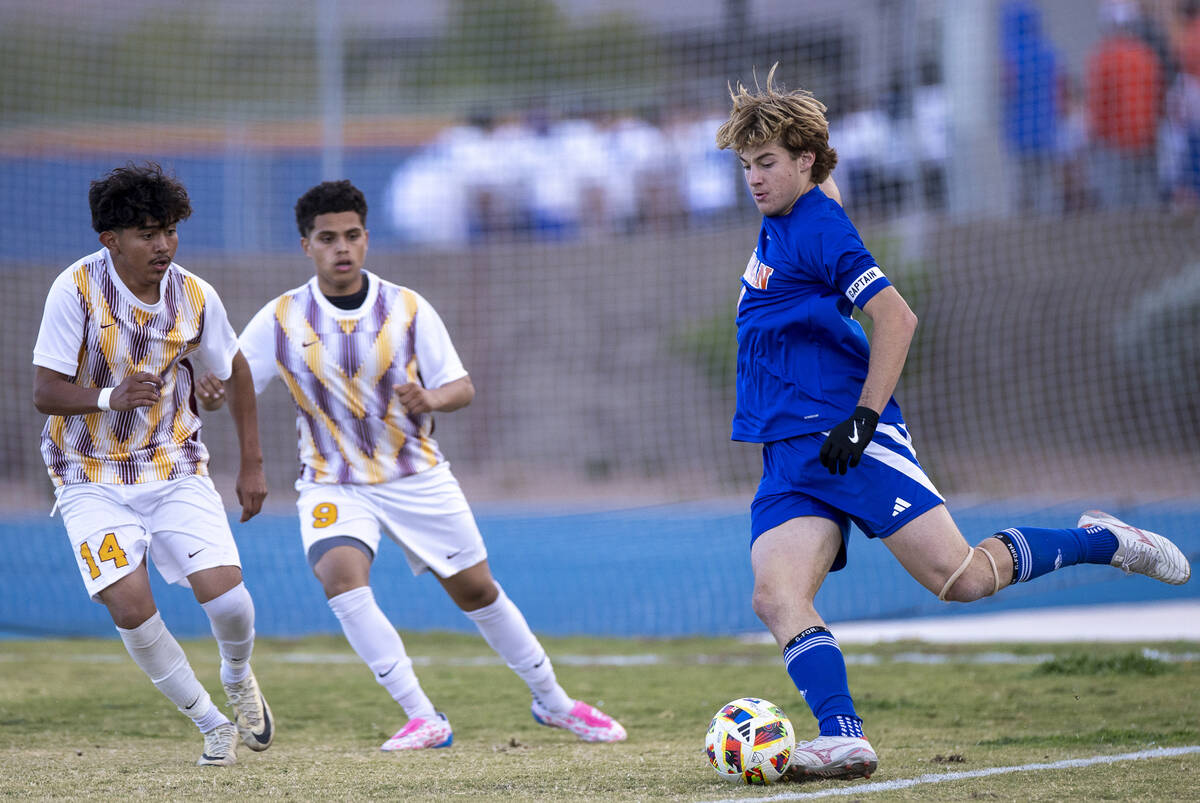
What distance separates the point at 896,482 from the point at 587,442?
34.4 ft

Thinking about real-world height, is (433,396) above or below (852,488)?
above

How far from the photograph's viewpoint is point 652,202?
1366 cm

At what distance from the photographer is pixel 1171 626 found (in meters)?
8.27

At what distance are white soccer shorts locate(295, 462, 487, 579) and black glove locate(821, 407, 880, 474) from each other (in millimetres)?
1894

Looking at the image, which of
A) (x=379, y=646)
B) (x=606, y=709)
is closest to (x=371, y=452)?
(x=379, y=646)

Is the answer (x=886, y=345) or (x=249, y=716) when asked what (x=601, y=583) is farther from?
(x=886, y=345)

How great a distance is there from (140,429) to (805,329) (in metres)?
2.29

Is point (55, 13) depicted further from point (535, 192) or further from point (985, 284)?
point (985, 284)

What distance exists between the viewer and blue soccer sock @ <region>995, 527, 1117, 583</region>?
4.43m

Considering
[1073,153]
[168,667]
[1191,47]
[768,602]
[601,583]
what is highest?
[1191,47]

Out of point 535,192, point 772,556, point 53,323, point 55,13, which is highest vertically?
point 55,13

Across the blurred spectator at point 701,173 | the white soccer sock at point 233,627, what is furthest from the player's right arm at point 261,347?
the blurred spectator at point 701,173

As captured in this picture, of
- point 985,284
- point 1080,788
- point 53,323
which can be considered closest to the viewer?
point 1080,788

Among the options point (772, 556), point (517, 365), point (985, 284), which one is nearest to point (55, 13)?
point (517, 365)
